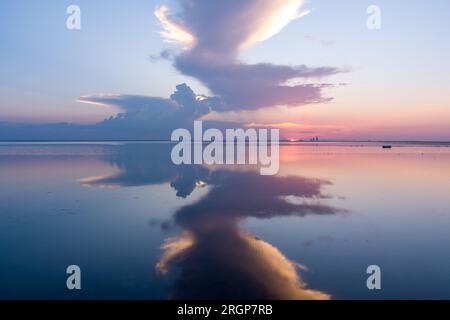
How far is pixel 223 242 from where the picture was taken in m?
10.6

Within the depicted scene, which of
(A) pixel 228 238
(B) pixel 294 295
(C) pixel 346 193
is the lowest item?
(B) pixel 294 295

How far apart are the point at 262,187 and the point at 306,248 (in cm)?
1126

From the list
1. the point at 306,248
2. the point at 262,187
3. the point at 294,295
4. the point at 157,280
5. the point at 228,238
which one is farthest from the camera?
the point at 262,187

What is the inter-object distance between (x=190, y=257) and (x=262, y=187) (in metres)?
12.8

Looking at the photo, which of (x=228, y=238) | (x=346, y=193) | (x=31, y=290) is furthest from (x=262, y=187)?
(x=31, y=290)

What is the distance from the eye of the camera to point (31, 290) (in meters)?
7.59

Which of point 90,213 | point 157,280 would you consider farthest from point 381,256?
point 90,213

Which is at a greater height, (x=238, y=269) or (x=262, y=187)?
(x=262, y=187)

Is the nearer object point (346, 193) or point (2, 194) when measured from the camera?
point (2, 194)

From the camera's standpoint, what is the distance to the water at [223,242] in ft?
25.4

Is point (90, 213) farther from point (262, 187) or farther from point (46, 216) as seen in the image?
point (262, 187)

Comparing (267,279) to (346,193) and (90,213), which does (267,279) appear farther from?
(346,193)

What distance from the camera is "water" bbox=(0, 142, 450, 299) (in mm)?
7742

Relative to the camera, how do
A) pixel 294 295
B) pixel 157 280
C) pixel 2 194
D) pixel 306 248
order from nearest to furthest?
pixel 294 295, pixel 157 280, pixel 306 248, pixel 2 194
